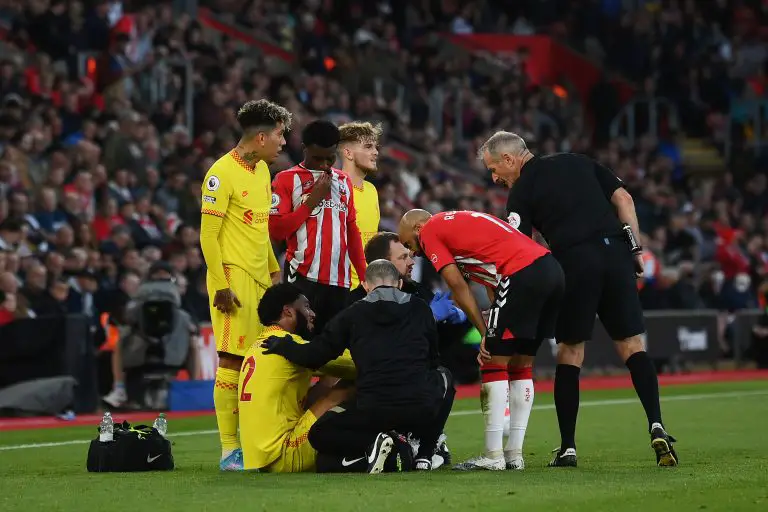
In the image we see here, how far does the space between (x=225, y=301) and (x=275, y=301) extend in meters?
0.57

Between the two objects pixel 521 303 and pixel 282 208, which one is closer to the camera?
pixel 521 303

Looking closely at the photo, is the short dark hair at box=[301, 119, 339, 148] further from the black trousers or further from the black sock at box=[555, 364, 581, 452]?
the black sock at box=[555, 364, 581, 452]

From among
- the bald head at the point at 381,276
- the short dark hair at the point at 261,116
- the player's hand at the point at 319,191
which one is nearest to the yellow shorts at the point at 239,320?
the player's hand at the point at 319,191

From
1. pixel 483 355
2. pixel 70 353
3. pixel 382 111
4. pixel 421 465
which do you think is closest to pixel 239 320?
pixel 421 465

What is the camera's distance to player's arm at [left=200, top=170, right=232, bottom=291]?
9672mm

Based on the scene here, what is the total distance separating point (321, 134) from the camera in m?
10.1

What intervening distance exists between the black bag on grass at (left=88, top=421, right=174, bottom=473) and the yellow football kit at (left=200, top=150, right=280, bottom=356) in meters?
0.75

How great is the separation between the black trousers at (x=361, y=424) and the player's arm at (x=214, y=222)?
1333mm

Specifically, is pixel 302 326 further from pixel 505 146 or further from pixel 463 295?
pixel 505 146

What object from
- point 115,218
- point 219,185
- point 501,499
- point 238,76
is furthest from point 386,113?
point 501,499

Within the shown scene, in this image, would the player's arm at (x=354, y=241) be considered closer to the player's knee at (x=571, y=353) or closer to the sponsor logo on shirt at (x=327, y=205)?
the sponsor logo on shirt at (x=327, y=205)

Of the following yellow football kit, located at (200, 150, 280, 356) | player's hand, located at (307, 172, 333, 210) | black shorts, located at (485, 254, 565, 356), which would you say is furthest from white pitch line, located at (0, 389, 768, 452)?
black shorts, located at (485, 254, 565, 356)

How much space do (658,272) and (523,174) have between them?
14314 mm

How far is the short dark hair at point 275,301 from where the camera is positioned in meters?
9.15
